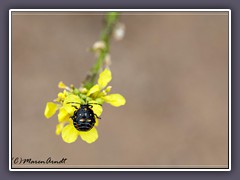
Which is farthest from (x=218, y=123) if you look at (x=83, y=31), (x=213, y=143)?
(x=83, y=31)

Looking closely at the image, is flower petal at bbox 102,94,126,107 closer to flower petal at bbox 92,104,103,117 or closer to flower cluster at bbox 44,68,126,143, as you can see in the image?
flower cluster at bbox 44,68,126,143

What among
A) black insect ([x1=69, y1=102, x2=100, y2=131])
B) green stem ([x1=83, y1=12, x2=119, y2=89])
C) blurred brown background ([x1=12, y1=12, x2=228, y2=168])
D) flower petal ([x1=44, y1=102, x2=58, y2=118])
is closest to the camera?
black insect ([x1=69, y1=102, x2=100, y2=131])

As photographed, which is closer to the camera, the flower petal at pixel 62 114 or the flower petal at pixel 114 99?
the flower petal at pixel 62 114

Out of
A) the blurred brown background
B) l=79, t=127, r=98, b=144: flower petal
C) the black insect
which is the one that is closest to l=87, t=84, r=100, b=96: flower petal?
the black insect

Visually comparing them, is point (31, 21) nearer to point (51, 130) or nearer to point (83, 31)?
point (83, 31)

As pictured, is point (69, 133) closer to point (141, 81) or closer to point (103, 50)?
point (103, 50)

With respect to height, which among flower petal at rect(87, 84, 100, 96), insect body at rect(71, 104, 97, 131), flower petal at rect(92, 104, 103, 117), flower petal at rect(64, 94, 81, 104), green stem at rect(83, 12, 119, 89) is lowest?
insect body at rect(71, 104, 97, 131)

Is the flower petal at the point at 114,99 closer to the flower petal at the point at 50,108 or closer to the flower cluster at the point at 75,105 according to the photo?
the flower cluster at the point at 75,105

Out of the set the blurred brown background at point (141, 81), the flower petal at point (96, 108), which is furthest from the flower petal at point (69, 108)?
the blurred brown background at point (141, 81)
